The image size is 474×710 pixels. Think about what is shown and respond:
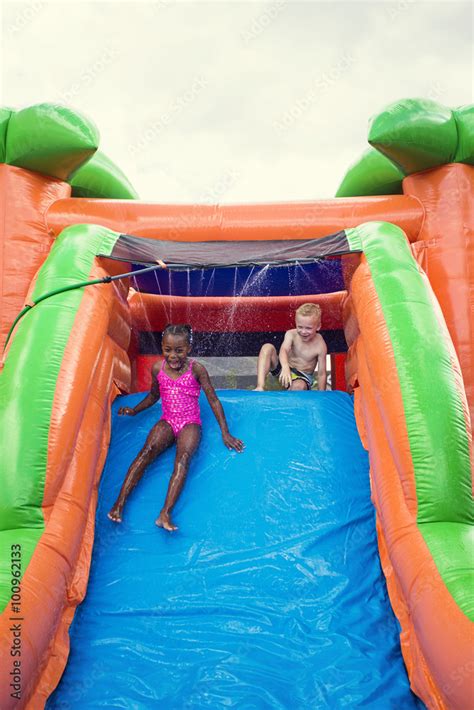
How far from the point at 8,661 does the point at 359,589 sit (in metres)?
1.31

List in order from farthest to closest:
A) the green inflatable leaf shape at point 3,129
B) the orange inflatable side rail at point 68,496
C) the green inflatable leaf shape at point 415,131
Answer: the green inflatable leaf shape at point 3,129 → the green inflatable leaf shape at point 415,131 → the orange inflatable side rail at point 68,496

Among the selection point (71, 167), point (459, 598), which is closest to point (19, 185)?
point (71, 167)

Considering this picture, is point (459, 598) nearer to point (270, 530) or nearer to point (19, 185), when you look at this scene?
point (270, 530)

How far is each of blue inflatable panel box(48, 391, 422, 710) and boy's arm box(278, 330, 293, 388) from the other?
1.74 feet

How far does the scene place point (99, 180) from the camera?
4113mm

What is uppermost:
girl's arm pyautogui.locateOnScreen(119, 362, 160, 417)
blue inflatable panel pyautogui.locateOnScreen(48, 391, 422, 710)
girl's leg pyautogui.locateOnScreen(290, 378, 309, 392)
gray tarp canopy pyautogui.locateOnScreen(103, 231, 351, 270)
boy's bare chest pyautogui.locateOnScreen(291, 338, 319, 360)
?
gray tarp canopy pyautogui.locateOnScreen(103, 231, 351, 270)

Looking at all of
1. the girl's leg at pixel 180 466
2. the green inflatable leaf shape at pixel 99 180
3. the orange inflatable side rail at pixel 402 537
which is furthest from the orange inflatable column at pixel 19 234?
the orange inflatable side rail at pixel 402 537

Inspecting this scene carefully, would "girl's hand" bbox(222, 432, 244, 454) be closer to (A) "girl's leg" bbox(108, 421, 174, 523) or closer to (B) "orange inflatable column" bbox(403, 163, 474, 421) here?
(A) "girl's leg" bbox(108, 421, 174, 523)

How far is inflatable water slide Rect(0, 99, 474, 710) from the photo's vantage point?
1965 millimetres

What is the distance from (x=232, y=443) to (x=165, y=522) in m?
0.58

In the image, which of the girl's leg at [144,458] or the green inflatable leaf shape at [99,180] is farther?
the green inflatable leaf shape at [99,180]

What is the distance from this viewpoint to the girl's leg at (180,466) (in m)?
2.57

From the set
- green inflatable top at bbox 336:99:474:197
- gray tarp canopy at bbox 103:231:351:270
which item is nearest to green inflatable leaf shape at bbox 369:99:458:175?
green inflatable top at bbox 336:99:474:197

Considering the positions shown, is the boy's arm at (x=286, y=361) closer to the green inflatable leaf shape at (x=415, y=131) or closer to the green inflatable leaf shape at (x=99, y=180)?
the green inflatable leaf shape at (x=415, y=131)
